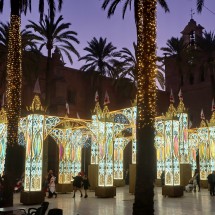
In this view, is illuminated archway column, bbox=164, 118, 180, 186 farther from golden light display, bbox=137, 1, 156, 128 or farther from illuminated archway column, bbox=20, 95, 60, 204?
golden light display, bbox=137, 1, 156, 128

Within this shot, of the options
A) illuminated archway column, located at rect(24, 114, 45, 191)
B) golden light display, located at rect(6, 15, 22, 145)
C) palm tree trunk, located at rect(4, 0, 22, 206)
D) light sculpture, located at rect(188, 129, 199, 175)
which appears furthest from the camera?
light sculpture, located at rect(188, 129, 199, 175)

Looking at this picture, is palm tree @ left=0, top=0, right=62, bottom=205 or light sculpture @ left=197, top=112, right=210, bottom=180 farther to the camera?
light sculpture @ left=197, top=112, right=210, bottom=180

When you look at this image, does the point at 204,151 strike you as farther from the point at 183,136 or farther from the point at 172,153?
the point at 172,153

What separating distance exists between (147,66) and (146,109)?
51.8 inches

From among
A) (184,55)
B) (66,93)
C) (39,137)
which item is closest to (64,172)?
(39,137)

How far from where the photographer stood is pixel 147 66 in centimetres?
1092

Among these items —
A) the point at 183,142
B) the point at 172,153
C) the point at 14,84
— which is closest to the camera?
Answer: the point at 14,84

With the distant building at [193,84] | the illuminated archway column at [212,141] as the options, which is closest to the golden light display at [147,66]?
the illuminated archway column at [212,141]

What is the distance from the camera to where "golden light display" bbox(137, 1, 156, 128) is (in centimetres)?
1059

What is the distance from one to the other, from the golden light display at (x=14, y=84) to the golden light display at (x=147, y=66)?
5.94m

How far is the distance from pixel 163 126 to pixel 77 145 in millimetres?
8081

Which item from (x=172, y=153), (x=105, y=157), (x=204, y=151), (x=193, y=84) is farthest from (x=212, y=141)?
(x=193, y=84)

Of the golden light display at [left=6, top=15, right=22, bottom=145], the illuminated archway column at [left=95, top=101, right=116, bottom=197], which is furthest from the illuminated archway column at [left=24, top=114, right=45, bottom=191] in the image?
the golden light display at [left=6, top=15, right=22, bottom=145]

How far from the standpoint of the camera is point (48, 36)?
34.0 meters
